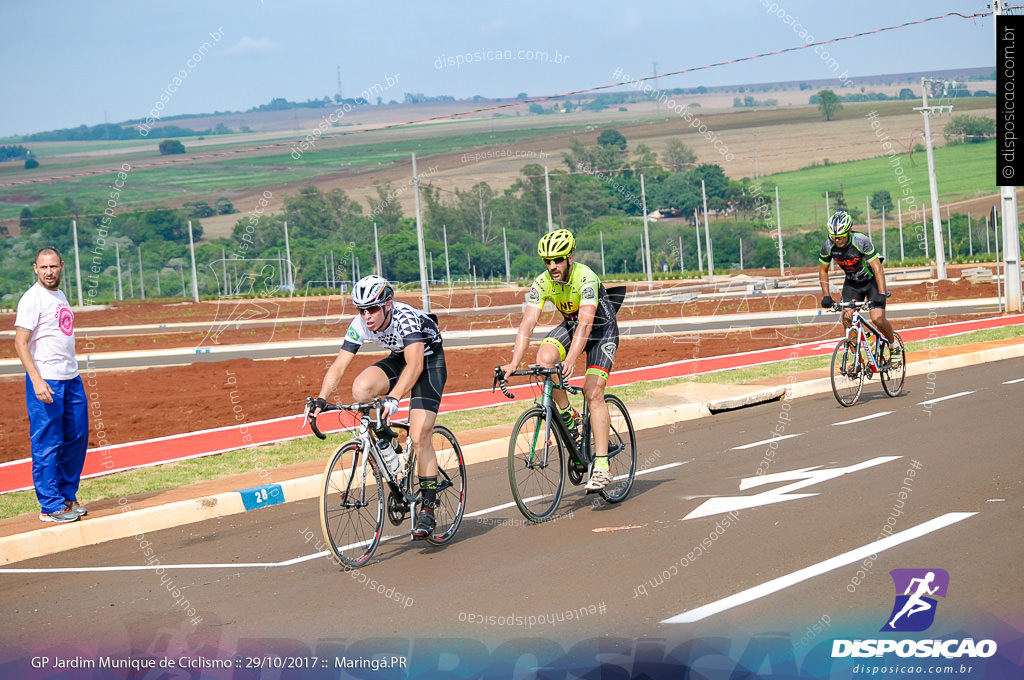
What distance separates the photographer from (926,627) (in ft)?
18.4

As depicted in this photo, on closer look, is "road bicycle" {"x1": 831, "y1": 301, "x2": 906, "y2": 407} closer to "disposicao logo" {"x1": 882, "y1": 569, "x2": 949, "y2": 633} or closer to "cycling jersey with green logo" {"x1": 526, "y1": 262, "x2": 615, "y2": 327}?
"cycling jersey with green logo" {"x1": 526, "y1": 262, "x2": 615, "y2": 327}

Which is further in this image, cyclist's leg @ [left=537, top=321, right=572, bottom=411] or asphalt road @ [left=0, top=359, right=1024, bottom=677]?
cyclist's leg @ [left=537, top=321, right=572, bottom=411]

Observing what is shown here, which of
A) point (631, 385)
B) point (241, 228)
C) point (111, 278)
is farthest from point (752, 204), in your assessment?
point (631, 385)

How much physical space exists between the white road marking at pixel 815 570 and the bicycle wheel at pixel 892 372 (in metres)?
7.63

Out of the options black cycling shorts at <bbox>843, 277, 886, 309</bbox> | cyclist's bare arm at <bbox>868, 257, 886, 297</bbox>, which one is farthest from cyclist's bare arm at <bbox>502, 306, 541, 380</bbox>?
black cycling shorts at <bbox>843, 277, 886, 309</bbox>

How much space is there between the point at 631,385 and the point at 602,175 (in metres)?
97.2

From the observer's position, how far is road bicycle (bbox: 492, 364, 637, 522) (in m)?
8.91

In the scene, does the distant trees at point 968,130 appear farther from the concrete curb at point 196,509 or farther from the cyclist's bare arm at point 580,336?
the cyclist's bare arm at point 580,336

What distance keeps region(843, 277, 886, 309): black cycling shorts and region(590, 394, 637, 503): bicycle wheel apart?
6.40 metres

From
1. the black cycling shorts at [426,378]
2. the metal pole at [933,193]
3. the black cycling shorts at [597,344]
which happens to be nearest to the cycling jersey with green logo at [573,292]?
the black cycling shorts at [597,344]

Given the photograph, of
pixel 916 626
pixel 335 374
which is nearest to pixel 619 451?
pixel 335 374

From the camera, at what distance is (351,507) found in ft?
26.0

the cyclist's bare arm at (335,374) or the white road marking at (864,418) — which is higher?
the cyclist's bare arm at (335,374)

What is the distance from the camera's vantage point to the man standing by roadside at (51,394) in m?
9.98
